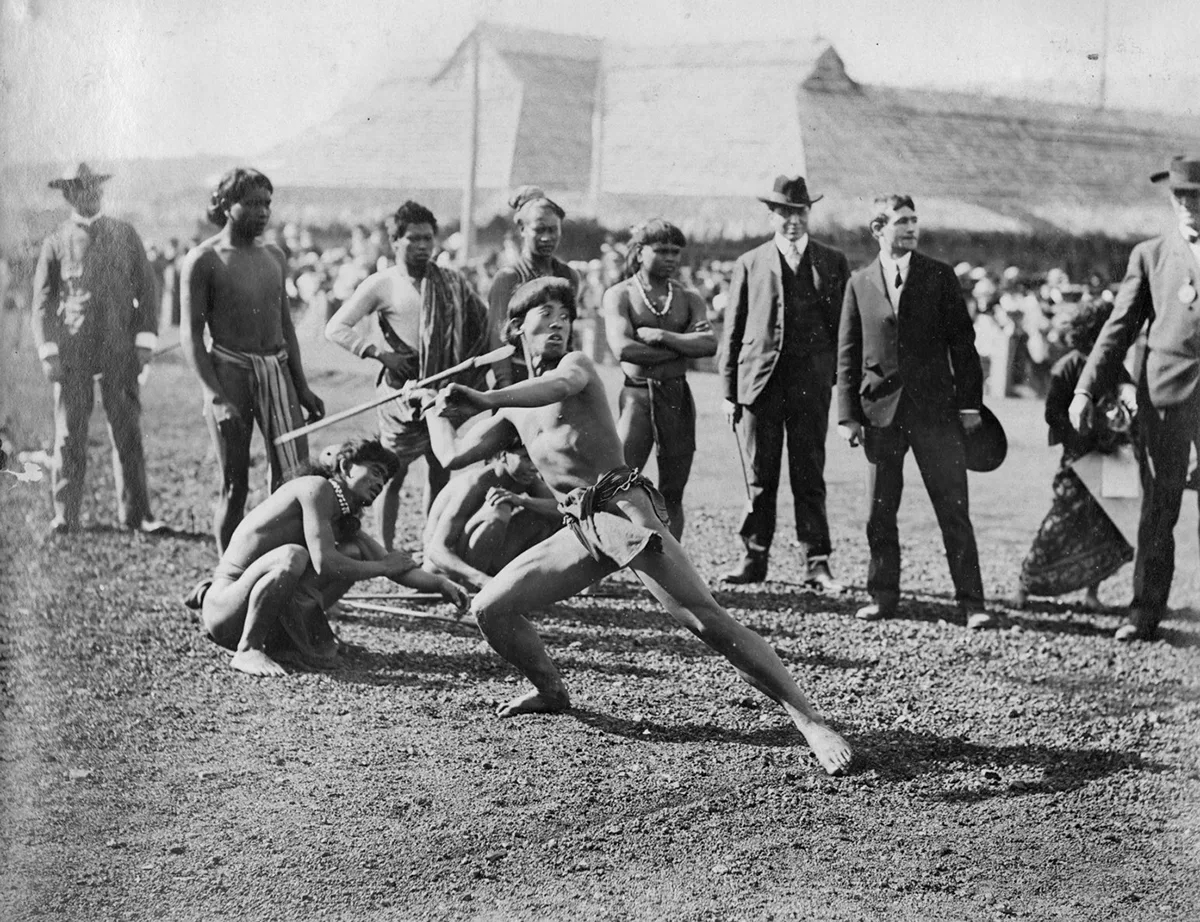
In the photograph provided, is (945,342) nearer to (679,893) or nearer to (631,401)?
(631,401)

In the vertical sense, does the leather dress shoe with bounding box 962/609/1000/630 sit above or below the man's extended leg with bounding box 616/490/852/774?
below

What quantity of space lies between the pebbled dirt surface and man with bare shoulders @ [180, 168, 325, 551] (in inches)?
32.0

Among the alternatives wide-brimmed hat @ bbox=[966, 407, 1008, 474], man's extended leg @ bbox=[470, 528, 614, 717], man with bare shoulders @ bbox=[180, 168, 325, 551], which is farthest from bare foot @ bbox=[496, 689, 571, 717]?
wide-brimmed hat @ bbox=[966, 407, 1008, 474]

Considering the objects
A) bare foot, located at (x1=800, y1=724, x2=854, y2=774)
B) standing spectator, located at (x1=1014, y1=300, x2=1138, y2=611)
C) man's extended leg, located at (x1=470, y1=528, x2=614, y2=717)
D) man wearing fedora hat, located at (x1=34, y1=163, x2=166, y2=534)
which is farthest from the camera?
standing spectator, located at (x1=1014, y1=300, x2=1138, y2=611)

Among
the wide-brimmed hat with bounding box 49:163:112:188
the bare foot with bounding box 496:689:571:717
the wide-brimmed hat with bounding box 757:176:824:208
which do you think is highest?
the wide-brimmed hat with bounding box 757:176:824:208

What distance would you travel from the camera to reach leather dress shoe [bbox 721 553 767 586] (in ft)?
25.2

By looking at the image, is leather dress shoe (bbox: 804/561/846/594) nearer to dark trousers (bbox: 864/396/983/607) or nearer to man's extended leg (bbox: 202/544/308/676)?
dark trousers (bbox: 864/396/983/607)

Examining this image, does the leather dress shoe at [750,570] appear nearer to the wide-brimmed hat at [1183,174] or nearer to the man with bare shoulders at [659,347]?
the man with bare shoulders at [659,347]

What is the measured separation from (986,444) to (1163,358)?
977 mm

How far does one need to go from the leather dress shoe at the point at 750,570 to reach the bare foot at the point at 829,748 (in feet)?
8.34

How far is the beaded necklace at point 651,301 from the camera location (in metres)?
6.98

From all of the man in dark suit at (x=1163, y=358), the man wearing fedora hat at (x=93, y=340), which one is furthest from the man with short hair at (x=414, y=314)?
the man in dark suit at (x=1163, y=358)

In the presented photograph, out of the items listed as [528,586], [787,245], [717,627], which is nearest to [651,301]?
[787,245]

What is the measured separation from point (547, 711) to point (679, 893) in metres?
1.39
